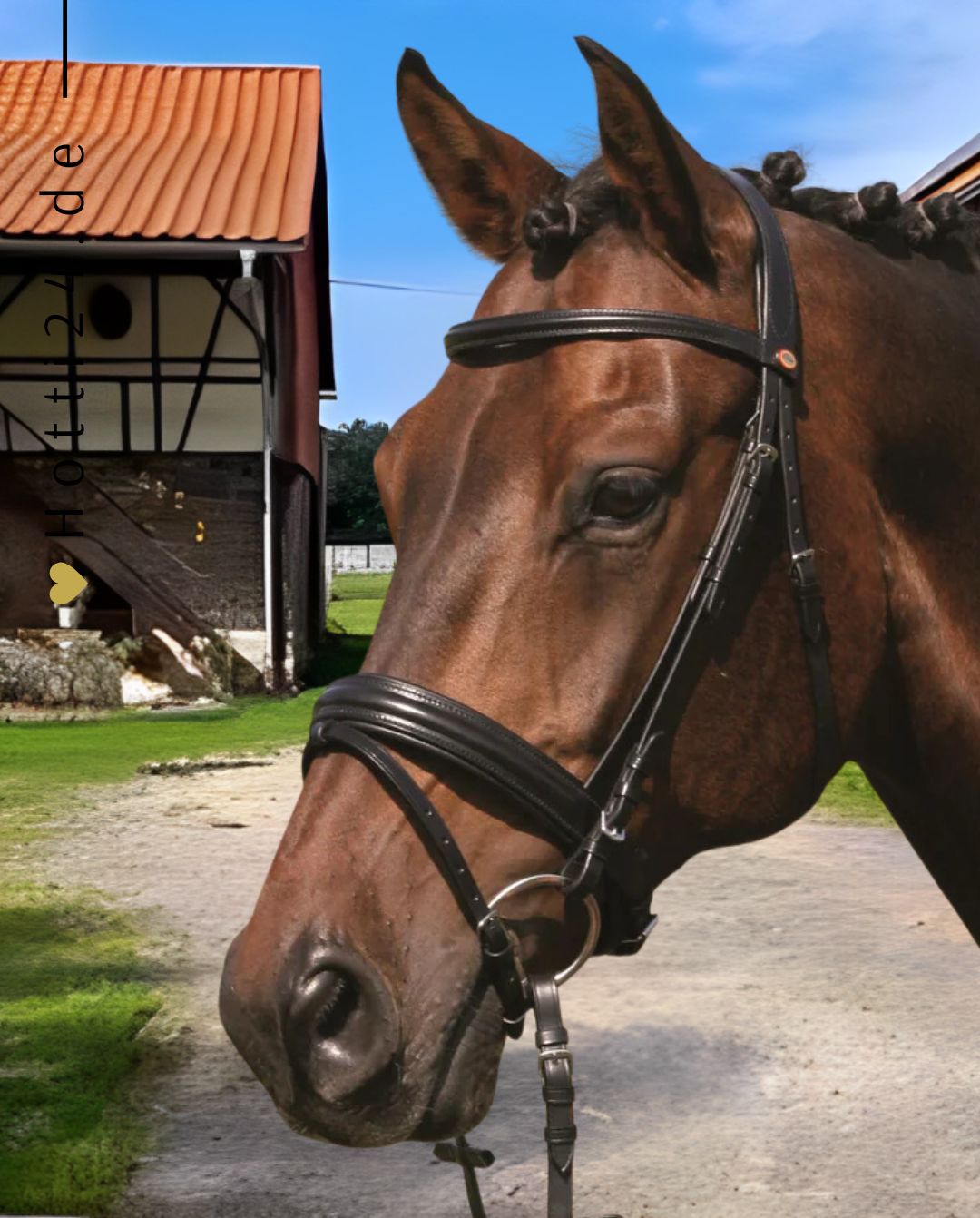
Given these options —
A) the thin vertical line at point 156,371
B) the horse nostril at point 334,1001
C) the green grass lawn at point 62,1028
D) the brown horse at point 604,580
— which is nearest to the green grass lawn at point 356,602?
the thin vertical line at point 156,371

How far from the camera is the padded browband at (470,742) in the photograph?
5.01 feet

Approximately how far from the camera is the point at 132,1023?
177 inches

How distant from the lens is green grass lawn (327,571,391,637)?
23766 millimetres

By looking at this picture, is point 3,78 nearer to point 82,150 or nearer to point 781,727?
point 82,150

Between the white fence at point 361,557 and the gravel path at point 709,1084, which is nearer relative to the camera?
the gravel path at point 709,1084

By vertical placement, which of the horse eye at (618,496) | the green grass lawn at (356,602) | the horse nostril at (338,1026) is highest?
the horse eye at (618,496)

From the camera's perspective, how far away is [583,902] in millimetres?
1599

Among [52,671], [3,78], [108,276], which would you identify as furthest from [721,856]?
[3,78]

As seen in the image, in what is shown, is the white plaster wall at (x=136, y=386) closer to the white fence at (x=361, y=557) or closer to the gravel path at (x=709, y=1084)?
the gravel path at (x=709, y=1084)

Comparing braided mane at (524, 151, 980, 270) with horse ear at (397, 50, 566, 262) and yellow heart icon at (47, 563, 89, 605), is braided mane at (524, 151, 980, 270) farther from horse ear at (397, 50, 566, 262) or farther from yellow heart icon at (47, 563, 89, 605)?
yellow heart icon at (47, 563, 89, 605)

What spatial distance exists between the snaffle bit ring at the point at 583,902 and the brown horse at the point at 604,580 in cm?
2

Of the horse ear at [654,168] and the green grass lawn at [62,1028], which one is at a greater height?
the horse ear at [654,168]

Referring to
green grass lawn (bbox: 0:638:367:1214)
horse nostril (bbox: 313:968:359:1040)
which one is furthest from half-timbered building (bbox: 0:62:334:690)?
horse nostril (bbox: 313:968:359:1040)

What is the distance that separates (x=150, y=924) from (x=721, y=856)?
3033 millimetres
